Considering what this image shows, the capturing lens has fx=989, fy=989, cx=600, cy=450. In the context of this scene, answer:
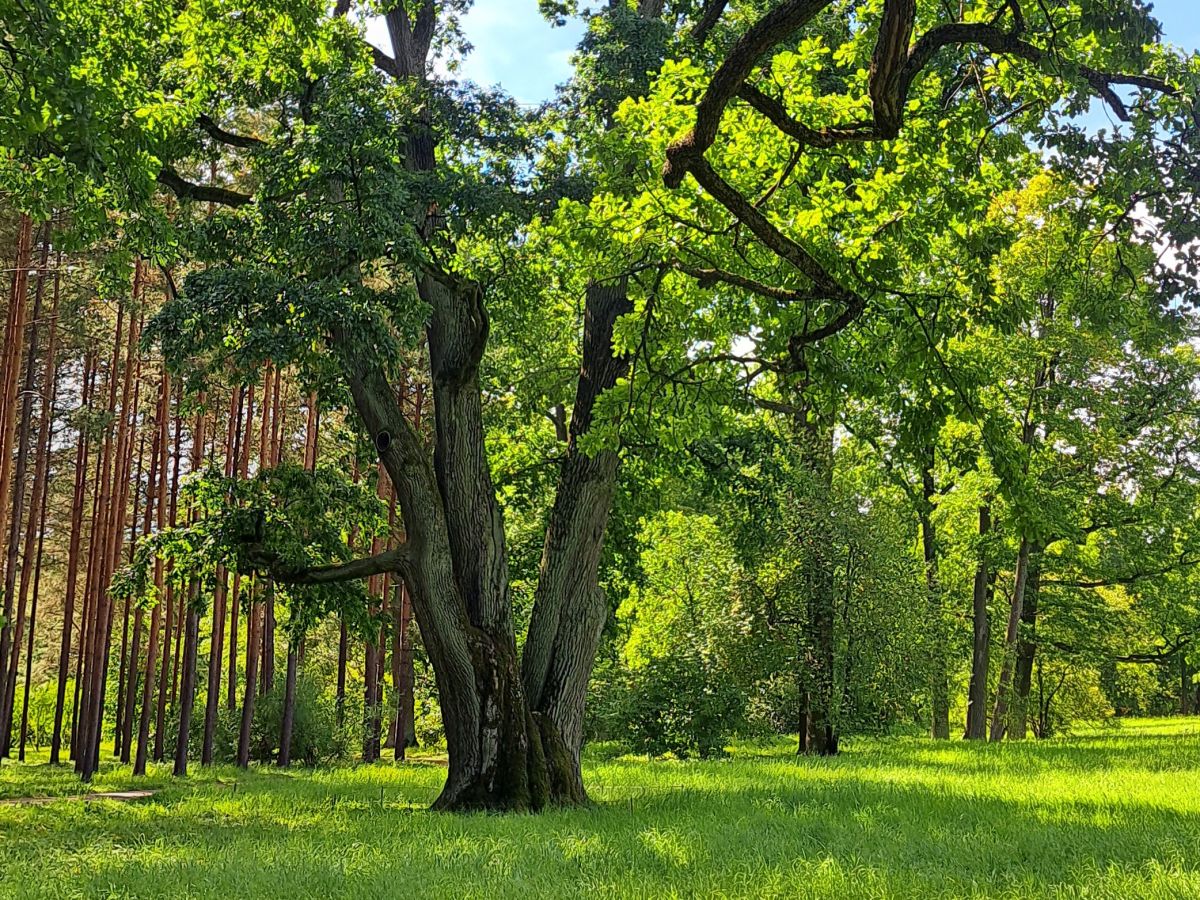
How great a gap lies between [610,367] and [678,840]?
5331 mm

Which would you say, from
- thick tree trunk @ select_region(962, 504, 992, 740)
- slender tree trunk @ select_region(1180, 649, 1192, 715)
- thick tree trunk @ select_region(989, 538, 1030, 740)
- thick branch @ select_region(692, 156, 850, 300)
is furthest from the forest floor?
slender tree trunk @ select_region(1180, 649, 1192, 715)

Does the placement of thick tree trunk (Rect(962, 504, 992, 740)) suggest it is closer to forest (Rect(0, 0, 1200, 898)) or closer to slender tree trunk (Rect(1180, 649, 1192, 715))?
forest (Rect(0, 0, 1200, 898))

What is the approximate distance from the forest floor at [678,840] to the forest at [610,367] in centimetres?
7

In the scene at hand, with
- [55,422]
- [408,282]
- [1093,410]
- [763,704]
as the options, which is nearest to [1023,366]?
[1093,410]

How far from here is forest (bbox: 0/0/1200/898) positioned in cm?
625

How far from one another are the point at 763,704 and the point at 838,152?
11.9 meters

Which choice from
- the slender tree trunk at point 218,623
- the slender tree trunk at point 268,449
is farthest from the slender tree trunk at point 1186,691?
the slender tree trunk at point 218,623

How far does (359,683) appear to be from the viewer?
27.8 metres

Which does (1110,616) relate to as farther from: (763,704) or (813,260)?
(813,260)

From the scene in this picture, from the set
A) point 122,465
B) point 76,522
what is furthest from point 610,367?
point 76,522

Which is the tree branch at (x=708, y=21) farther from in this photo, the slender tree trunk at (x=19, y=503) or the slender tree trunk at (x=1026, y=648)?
the slender tree trunk at (x=1026, y=648)

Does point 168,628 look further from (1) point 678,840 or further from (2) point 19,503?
(1) point 678,840

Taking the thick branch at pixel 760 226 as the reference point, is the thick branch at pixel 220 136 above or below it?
above

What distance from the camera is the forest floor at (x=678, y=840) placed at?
18.3 feet
